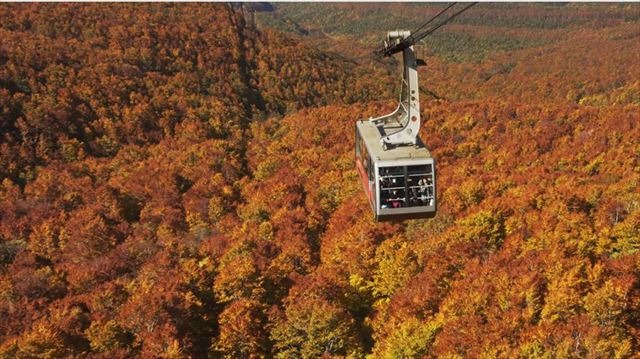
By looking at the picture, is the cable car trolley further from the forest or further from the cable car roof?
the forest

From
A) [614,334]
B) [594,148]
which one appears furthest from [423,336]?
[594,148]

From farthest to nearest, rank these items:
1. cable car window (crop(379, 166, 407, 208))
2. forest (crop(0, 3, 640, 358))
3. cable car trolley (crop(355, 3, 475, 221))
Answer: forest (crop(0, 3, 640, 358)), cable car window (crop(379, 166, 407, 208)), cable car trolley (crop(355, 3, 475, 221))

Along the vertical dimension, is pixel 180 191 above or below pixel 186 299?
below

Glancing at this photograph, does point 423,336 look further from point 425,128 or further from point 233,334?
point 425,128

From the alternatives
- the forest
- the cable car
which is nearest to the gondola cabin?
the cable car

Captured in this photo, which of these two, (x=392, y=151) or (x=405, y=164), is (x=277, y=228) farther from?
(x=405, y=164)

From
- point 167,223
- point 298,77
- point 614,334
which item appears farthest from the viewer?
point 298,77

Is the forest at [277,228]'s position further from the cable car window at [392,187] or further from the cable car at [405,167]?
the cable car window at [392,187]
